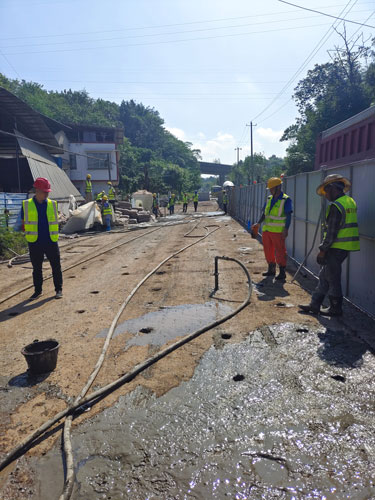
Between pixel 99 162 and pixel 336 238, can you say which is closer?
pixel 336 238

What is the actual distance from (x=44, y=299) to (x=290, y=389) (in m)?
4.49

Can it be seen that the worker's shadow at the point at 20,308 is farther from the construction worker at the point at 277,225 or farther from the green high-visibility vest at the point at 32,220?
the construction worker at the point at 277,225

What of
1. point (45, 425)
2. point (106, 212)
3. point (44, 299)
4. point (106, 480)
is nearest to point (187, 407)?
point (106, 480)

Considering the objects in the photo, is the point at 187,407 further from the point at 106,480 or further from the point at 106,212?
the point at 106,212

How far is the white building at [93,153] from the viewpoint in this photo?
38656 mm

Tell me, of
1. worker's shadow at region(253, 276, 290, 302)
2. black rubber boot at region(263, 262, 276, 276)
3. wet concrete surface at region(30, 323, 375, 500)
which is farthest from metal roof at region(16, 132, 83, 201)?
wet concrete surface at region(30, 323, 375, 500)

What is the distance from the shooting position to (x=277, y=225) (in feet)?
22.4

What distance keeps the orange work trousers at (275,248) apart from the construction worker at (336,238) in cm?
197

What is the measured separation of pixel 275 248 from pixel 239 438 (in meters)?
4.75

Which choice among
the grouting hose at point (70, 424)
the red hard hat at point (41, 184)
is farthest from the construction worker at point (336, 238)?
the red hard hat at point (41, 184)

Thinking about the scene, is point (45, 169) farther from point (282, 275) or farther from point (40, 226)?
point (282, 275)

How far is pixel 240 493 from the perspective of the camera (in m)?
2.15

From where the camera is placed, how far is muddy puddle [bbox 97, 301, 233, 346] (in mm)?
4477

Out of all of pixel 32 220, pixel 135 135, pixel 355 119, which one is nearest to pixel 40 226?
pixel 32 220
